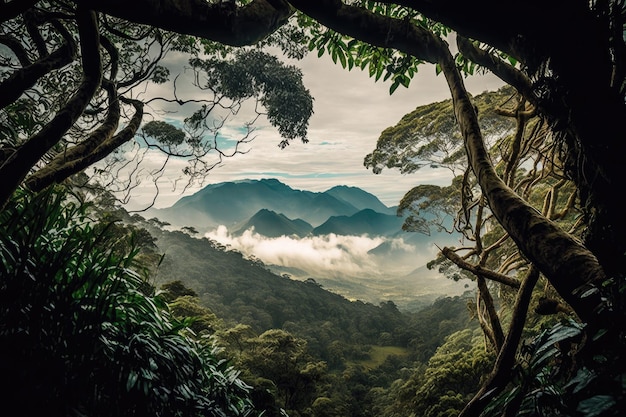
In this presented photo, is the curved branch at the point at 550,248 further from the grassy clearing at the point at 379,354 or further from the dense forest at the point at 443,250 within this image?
the grassy clearing at the point at 379,354

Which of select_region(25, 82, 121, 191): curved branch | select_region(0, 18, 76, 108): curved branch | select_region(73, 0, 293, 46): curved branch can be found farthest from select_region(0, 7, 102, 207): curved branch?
select_region(73, 0, 293, 46): curved branch

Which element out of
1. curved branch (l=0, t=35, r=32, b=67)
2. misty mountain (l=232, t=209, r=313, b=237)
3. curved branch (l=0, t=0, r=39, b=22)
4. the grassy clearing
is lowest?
curved branch (l=0, t=0, r=39, b=22)

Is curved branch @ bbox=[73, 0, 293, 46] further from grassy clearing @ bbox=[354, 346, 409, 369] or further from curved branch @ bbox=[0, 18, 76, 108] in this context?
grassy clearing @ bbox=[354, 346, 409, 369]

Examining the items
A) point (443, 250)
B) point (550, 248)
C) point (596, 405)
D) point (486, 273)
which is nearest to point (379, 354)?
point (443, 250)

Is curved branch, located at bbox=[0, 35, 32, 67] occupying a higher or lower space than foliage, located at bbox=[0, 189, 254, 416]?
higher

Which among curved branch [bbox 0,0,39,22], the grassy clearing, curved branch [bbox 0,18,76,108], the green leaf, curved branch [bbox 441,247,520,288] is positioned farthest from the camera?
the grassy clearing

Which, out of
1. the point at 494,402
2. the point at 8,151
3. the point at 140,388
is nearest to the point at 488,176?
the point at 494,402

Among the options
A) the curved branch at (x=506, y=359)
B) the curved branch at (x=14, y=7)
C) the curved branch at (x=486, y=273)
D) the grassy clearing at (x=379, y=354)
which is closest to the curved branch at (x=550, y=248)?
the curved branch at (x=506, y=359)

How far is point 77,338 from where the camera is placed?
1566 millimetres

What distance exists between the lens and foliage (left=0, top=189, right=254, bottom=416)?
4.68 ft

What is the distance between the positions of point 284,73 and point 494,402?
495 centimetres

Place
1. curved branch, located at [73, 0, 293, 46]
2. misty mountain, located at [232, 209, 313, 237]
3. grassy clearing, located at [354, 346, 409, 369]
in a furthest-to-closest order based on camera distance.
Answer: misty mountain, located at [232, 209, 313, 237], grassy clearing, located at [354, 346, 409, 369], curved branch, located at [73, 0, 293, 46]

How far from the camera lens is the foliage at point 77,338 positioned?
1.43 m

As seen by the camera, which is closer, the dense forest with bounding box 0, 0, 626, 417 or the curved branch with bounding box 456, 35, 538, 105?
the dense forest with bounding box 0, 0, 626, 417
